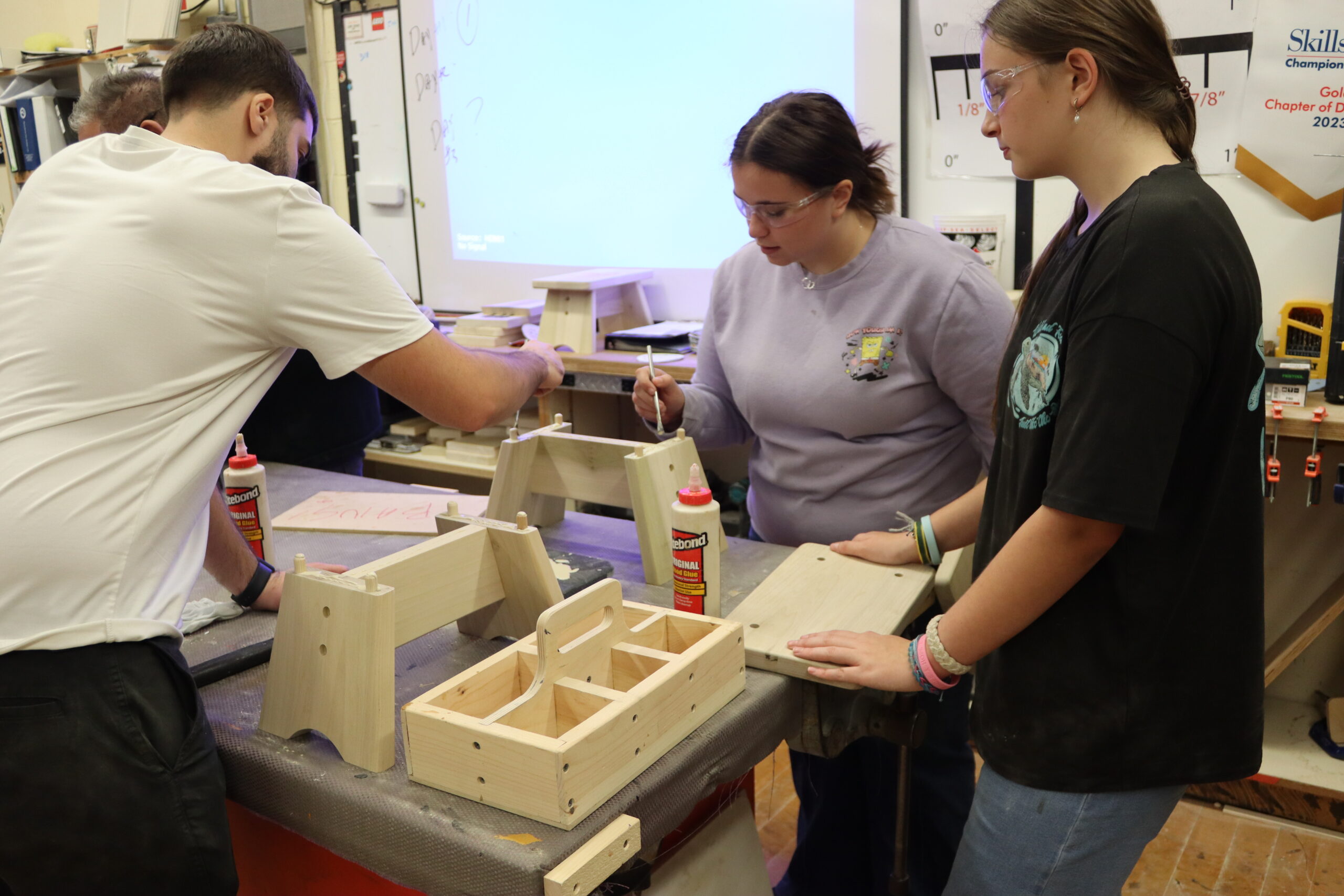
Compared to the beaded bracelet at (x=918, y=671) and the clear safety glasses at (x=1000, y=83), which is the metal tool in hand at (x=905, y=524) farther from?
the clear safety glasses at (x=1000, y=83)

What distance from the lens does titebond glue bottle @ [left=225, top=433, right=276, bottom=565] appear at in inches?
62.5

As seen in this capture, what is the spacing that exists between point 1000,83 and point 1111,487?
0.42 meters

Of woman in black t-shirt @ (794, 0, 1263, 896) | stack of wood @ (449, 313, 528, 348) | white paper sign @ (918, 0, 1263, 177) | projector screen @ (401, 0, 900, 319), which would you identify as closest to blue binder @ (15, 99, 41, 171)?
projector screen @ (401, 0, 900, 319)

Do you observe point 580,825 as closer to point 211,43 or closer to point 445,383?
point 445,383

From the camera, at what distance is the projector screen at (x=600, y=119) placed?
2.83m

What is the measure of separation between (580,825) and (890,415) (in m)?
0.93

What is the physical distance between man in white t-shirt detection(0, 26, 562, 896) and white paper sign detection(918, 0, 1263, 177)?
161 centimetres

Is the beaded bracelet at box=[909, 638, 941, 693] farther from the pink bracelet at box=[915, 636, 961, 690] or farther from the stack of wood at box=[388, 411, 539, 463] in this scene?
the stack of wood at box=[388, 411, 539, 463]

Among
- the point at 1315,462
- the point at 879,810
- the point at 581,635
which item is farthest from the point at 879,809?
the point at 1315,462

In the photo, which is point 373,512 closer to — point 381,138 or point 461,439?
point 461,439

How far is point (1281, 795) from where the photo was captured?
235 centimetres

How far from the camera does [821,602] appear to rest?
140 cm

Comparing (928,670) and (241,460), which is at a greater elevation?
(241,460)

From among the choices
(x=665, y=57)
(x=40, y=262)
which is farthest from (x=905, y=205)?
(x=40, y=262)
